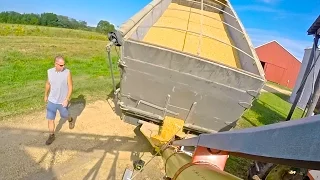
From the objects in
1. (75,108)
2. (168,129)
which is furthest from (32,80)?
(168,129)

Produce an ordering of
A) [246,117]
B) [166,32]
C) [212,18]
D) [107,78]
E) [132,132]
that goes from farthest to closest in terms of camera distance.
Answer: [107,78] → [246,117] → [212,18] → [132,132] → [166,32]

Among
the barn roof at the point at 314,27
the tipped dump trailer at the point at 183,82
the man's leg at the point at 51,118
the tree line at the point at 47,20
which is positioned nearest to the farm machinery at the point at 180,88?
the tipped dump trailer at the point at 183,82

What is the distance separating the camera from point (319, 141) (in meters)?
0.63

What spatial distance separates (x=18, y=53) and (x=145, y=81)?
42.3 feet

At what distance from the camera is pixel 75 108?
786 cm

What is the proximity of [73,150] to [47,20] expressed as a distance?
6324 cm

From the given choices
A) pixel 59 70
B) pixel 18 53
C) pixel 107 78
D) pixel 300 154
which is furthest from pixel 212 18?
pixel 18 53

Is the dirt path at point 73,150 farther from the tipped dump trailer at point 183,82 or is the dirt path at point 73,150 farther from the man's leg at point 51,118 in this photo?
the tipped dump trailer at point 183,82

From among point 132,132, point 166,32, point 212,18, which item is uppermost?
point 212,18

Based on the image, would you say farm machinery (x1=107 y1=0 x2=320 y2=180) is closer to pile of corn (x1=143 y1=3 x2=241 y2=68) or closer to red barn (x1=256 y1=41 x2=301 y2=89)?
pile of corn (x1=143 y1=3 x2=241 y2=68)

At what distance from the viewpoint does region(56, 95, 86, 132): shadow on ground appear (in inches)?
270

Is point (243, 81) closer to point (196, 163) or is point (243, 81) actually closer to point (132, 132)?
point (196, 163)

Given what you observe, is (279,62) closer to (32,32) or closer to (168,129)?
(32,32)

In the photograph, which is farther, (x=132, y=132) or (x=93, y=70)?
(x=93, y=70)
